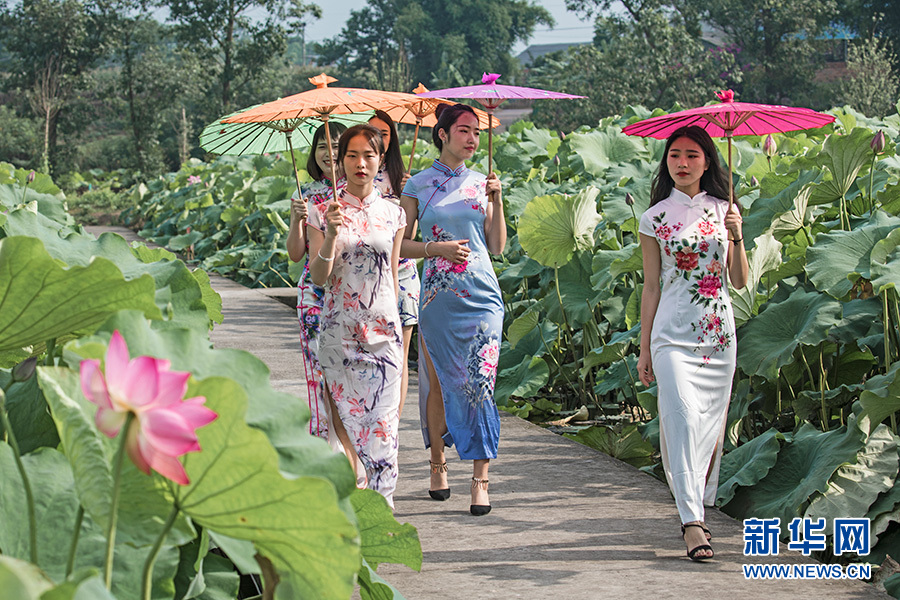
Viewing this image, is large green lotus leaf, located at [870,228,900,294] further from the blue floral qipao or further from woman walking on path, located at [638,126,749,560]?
the blue floral qipao

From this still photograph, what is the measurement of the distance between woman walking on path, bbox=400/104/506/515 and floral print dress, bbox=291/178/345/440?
14.0 inches

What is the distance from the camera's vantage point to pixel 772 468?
3.75 meters

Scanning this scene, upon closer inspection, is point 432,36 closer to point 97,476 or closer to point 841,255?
point 841,255

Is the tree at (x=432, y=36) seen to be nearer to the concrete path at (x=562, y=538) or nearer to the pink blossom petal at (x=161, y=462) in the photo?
the concrete path at (x=562, y=538)

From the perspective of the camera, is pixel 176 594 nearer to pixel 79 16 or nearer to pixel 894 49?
pixel 79 16

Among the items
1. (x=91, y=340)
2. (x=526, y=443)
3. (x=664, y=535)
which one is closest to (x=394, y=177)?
(x=526, y=443)

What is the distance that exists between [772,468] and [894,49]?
32.7m

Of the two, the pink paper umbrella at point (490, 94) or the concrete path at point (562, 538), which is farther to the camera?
the pink paper umbrella at point (490, 94)

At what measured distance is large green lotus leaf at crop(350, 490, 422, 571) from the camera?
75.9 inches

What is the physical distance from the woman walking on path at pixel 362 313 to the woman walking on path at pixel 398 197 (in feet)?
1.80

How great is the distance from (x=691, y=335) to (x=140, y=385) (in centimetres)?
270

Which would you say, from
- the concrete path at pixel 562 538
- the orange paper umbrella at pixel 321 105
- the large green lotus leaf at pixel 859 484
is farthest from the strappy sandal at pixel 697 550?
the orange paper umbrella at pixel 321 105

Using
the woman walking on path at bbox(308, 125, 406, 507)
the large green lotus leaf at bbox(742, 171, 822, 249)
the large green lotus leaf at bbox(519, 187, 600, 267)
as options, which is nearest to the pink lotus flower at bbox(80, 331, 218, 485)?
the woman walking on path at bbox(308, 125, 406, 507)

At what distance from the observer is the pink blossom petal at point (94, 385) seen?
3.04ft
